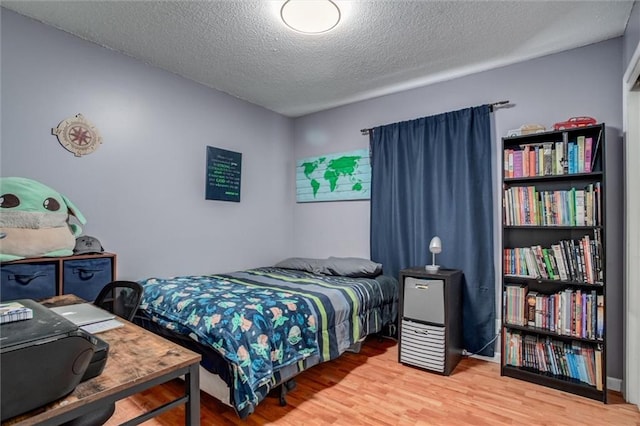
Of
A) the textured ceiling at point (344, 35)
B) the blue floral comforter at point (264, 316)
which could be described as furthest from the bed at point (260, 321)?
the textured ceiling at point (344, 35)

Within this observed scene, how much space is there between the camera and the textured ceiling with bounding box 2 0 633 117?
6.85 feet

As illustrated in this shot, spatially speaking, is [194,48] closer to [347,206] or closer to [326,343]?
[347,206]

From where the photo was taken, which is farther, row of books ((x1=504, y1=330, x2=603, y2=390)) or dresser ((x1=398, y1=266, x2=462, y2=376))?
dresser ((x1=398, y1=266, x2=462, y2=376))

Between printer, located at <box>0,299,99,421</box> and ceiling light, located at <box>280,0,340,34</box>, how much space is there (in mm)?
1949

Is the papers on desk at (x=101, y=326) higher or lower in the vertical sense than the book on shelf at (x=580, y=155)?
lower

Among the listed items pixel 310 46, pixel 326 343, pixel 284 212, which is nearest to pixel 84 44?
pixel 310 46

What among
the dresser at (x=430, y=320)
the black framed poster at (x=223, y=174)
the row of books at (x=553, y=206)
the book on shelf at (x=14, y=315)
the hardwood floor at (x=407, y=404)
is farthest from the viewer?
the black framed poster at (x=223, y=174)

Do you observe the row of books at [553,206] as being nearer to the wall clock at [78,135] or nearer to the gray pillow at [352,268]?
the gray pillow at [352,268]

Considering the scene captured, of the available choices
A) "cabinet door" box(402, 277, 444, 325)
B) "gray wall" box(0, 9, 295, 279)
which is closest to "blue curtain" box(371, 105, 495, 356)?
"cabinet door" box(402, 277, 444, 325)

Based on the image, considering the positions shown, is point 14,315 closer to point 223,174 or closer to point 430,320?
point 430,320

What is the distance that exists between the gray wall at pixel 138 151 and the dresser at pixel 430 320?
6.13 feet

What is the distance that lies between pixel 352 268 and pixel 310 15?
2.13 metres

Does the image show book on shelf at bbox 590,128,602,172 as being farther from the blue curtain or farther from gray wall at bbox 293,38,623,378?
the blue curtain

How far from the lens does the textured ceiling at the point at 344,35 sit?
2.09 metres
